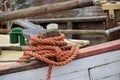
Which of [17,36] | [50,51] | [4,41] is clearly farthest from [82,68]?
[4,41]

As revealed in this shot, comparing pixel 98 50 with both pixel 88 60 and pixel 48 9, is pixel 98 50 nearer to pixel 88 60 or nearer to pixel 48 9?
pixel 88 60

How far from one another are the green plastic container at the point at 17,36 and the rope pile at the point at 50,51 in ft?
3.13

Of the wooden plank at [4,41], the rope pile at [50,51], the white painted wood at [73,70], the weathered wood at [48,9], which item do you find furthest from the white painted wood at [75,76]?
the wooden plank at [4,41]

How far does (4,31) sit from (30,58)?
2457 millimetres

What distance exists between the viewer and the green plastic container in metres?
3.10

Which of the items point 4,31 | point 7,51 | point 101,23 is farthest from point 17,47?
point 101,23

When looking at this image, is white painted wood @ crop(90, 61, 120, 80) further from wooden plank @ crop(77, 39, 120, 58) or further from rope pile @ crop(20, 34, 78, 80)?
rope pile @ crop(20, 34, 78, 80)

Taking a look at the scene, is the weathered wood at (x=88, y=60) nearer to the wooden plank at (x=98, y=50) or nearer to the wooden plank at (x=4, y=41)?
the wooden plank at (x=98, y=50)

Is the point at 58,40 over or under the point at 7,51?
over

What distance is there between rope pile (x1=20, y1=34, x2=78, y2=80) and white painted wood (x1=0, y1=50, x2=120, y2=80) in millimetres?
76

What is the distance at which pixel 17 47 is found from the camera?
3.10m

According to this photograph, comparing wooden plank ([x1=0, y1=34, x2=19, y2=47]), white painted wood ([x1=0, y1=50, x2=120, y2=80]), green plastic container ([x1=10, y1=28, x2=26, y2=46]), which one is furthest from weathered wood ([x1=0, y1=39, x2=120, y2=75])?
wooden plank ([x1=0, y1=34, x2=19, y2=47])

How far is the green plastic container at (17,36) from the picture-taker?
3.10 metres

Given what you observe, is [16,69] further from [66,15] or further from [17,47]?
[66,15]
